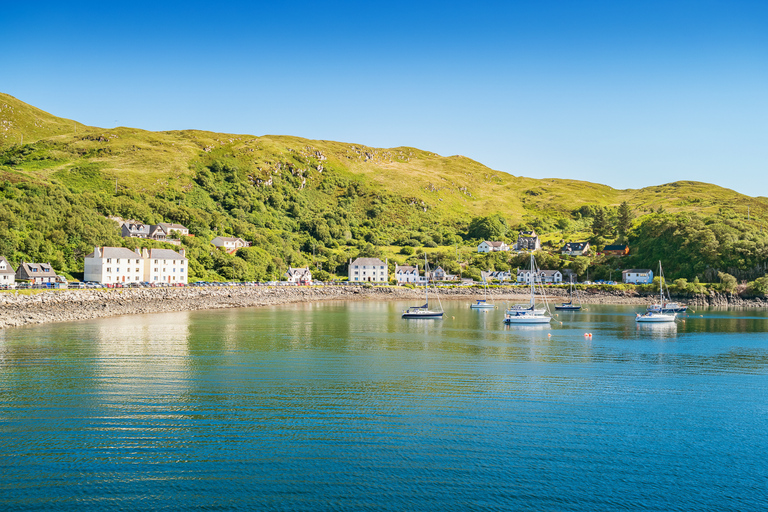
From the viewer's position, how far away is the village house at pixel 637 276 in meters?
122

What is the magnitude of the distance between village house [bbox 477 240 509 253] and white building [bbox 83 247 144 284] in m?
105

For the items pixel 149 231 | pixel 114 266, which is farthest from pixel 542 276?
pixel 114 266

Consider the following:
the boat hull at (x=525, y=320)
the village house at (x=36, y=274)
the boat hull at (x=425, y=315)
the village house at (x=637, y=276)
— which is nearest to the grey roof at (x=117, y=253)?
the village house at (x=36, y=274)

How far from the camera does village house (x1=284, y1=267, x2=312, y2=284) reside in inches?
4995

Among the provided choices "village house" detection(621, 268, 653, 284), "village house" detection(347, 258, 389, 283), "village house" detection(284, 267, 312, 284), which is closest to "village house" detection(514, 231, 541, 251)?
"village house" detection(621, 268, 653, 284)

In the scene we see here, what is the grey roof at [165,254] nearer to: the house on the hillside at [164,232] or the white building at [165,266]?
the white building at [165,266]

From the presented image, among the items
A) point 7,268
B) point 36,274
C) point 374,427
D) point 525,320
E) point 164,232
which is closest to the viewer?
point 374,427

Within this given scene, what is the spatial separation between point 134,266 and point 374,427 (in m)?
83.5

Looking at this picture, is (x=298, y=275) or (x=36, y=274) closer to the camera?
(x=36, y=274)

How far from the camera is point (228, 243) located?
427ft

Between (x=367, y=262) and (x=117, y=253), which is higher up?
(x=117, y=253)

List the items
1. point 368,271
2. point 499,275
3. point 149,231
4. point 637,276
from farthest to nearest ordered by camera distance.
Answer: point 499,275 → point 368,271 → point 637,276 → point 149,231

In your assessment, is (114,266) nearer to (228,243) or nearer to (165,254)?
(165,254)

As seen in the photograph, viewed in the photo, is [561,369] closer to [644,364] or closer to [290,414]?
[644,364]
